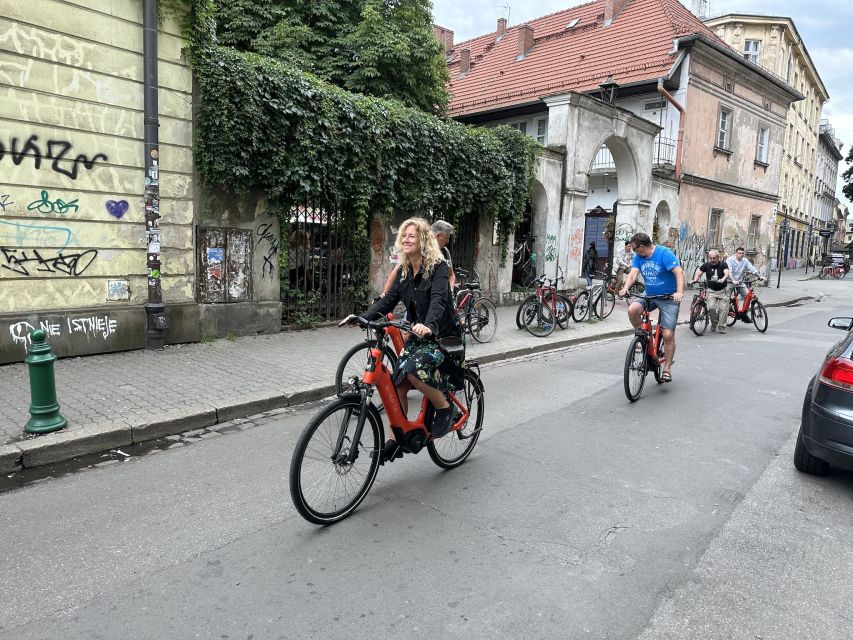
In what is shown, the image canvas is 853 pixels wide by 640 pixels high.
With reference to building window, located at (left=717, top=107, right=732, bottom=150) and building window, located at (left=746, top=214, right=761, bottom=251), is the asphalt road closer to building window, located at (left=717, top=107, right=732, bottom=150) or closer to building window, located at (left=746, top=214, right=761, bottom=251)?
building window, located at (left=717, top=107, right=732, bottom=150)

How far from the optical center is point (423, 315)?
4.08 meters

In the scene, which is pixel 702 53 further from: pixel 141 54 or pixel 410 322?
pixel 410 322

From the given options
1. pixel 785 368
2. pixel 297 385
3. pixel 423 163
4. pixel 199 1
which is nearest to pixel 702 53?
pixel 423 163

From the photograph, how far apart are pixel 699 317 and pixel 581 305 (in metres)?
2.42

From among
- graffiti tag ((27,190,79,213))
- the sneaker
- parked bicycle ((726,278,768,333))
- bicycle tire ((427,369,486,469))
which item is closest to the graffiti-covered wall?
graffiti tag ((27,190,79,213))

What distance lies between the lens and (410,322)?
425cm

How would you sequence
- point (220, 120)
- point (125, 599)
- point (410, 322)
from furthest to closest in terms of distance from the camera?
point (220, 120) < point (410, 322) < point (125, 599)

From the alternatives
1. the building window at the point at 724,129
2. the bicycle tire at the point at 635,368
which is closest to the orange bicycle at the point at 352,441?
the bicycle tire at the point at 635,368

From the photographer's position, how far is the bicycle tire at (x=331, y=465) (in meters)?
3.39

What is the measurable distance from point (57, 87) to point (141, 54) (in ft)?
4.04

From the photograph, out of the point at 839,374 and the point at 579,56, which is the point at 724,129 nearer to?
the point at 579,56

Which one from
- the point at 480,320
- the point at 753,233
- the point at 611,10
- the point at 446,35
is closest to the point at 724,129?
the point at 753,233

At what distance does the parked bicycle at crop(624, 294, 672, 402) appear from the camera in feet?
21.7

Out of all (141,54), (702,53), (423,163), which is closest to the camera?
(141,54)
